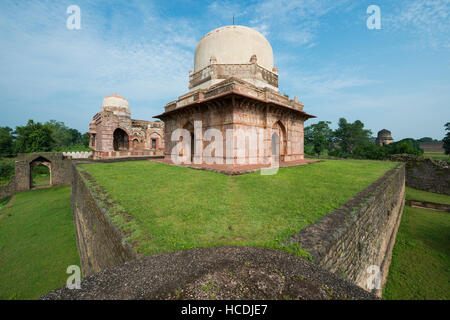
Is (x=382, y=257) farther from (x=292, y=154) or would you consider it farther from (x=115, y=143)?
(x=115, y=143)

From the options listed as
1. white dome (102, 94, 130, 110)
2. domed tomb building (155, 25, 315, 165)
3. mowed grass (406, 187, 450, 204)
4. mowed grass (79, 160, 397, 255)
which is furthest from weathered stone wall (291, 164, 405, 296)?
white dome (102, 94, 130, 110)

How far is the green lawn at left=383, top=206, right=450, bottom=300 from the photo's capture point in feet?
17.7

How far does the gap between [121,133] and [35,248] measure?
676 inches

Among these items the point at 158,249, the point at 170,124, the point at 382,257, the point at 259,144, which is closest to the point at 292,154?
the point at 259,144

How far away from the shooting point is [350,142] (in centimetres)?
4081

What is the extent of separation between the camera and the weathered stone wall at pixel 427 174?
15.2 metres

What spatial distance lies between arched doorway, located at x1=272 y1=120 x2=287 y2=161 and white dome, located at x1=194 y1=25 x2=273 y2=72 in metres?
4.43

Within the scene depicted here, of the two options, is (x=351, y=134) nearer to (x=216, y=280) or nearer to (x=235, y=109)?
(x=235, y=109)

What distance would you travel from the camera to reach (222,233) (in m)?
3.05

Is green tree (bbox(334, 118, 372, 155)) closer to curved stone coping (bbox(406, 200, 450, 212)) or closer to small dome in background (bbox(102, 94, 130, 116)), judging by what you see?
curved stone coping (bbox(406, 200, 450, 212))

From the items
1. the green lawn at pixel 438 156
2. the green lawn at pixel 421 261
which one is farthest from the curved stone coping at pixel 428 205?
the green lawn at pixel 438 156

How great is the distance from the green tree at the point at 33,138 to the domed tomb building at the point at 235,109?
1020 inches

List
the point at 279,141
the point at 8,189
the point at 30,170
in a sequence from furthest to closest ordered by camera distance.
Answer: the point at 30,170 < the point at 8,189 < the point at 279,141

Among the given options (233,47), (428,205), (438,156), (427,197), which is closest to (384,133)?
(438,156)
